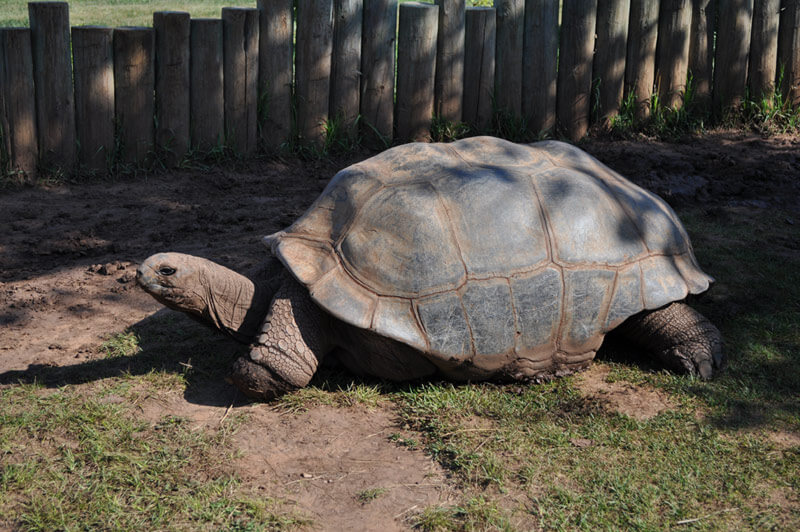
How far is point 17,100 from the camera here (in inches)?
256

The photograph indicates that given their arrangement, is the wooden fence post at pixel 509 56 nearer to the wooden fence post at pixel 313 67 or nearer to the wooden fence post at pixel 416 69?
the wooden fence post at pixel 416 69

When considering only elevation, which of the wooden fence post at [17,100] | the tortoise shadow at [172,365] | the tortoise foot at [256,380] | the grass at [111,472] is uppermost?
the wooden fence post at [17,100]

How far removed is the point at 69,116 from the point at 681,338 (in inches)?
193

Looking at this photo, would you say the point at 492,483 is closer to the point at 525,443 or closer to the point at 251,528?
the point at 525,443

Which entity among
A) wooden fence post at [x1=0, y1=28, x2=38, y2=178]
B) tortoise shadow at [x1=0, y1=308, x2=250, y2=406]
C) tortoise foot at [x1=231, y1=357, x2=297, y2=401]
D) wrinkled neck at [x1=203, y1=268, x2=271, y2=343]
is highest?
wooden fence post at [x1=0, y1=28, x2=38, y2=178]

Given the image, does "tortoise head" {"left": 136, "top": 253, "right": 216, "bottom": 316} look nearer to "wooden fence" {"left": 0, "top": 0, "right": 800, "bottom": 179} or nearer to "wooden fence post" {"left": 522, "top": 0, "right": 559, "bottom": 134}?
"wooden fence" {"left": 0, "top": 0, "right": 800, "bottom": 179}

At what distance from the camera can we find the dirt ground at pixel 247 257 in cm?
350

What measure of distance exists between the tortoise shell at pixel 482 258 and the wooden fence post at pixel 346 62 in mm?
3224

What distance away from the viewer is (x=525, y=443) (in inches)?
145

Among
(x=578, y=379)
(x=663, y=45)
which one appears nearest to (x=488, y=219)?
(x=578, y=379)

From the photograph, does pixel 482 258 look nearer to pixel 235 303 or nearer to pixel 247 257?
pixel 235 303

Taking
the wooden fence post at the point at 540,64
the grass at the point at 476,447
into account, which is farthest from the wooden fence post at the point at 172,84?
the wooden fence post at the point at 540,64

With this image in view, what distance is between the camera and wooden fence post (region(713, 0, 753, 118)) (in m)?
7.87

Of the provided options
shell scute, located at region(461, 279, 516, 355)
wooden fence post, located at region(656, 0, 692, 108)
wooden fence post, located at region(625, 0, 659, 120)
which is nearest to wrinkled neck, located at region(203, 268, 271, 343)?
shell scute, located at region(461, 279, 516, 355)
